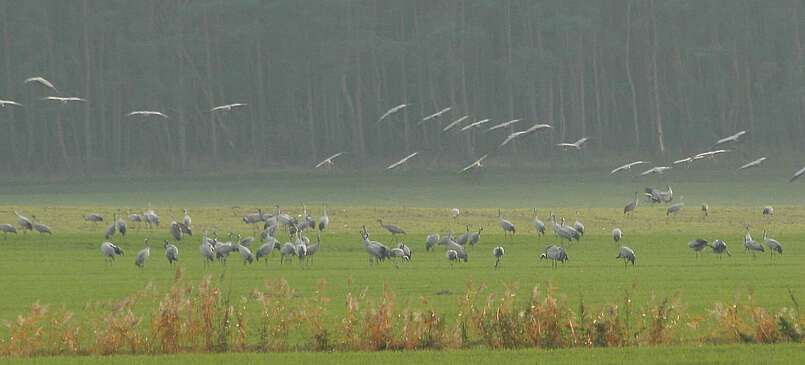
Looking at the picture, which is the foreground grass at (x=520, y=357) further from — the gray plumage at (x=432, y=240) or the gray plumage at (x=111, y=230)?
the gray plumage at (x=111, y=230)

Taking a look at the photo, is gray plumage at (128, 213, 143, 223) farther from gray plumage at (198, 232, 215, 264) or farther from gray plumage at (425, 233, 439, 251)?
gray plumage at (198, 232, 215, 264)

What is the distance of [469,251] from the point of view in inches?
1817

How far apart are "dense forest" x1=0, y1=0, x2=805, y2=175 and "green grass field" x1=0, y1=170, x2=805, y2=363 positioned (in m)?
20.0

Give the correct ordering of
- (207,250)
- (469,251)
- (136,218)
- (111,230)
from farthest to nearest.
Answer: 1. (136,218)
2. (469,251)
3. (111,230)
4. (207,250)

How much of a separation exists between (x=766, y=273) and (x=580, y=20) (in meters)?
67.9

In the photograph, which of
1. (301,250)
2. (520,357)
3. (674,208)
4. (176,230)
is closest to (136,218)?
(176,230)

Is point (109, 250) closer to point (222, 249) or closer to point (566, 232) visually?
point (222, 249)

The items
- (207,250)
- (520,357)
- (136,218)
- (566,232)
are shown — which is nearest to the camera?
(520,357)

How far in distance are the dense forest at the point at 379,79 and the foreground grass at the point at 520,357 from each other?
78.3 metres

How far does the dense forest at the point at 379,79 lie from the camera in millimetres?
104875

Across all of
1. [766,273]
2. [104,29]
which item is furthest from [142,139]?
[766,273]

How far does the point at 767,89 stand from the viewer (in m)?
114

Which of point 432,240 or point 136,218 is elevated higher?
point 136,218

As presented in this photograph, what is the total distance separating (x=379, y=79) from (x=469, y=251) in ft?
210
